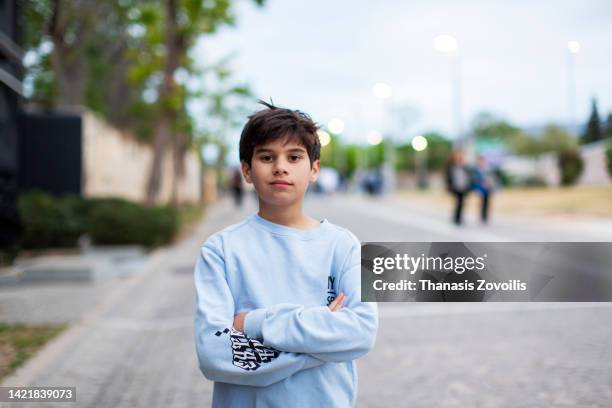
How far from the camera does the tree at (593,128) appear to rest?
9.52ft

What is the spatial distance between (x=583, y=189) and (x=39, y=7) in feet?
50.8

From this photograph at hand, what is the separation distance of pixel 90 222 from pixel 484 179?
281 inches

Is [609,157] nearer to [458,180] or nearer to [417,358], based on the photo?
[417,358]

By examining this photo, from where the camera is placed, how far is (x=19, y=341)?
5.61 meters

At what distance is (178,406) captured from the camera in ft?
13.3

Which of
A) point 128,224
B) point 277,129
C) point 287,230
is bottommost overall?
point 128,224

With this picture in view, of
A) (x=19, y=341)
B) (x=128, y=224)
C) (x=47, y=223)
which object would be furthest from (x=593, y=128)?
(x=128, y=224)

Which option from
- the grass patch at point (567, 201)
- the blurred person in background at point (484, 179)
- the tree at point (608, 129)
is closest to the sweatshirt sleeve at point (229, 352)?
the tree at point (608, 129)

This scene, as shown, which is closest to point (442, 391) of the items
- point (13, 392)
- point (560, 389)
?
point (560, 389)

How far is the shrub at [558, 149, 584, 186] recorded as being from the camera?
334 cm

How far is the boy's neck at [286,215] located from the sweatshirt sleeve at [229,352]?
208 millimetres

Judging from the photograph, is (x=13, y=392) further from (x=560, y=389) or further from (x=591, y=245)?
(x=560, y=389)

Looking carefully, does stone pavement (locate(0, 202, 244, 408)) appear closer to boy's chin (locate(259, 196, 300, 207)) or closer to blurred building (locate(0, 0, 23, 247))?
blurred building (locate(0, 0, 23, 247))

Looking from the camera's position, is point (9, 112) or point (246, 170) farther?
point (9, 112)
